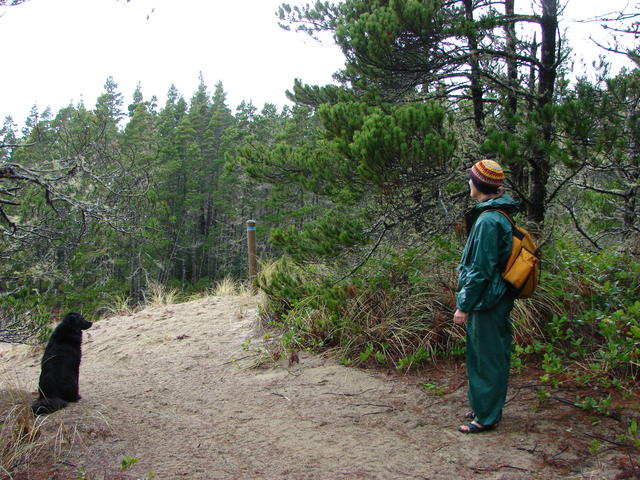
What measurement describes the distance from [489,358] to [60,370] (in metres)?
3.86

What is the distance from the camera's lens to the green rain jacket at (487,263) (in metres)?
3.17

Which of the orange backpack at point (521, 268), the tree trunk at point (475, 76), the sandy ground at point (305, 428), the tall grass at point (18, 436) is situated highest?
the tree trunk at point (475, 76)

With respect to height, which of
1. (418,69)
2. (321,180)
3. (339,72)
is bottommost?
(321,180)

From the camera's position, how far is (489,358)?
3250mm

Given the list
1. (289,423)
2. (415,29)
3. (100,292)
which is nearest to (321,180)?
(415,29)

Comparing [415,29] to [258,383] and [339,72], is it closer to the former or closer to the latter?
[339,72]

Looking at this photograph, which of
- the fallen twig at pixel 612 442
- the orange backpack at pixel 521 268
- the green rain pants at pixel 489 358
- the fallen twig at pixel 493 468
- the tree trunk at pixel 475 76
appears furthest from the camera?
the tree trunk at pixel 475 76

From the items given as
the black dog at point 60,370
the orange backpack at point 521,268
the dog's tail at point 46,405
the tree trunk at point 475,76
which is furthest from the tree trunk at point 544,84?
the dog's tail at point 46,405

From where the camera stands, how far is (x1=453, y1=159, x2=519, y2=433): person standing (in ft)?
10.4

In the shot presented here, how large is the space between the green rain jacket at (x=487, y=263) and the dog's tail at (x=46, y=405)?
12.1 ft

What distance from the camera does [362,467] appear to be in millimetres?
3043

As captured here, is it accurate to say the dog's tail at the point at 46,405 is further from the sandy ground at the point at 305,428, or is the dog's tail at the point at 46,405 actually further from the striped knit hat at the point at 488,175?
the striped knit hat at the point at 488,175

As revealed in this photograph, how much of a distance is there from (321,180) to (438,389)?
8.91 ft

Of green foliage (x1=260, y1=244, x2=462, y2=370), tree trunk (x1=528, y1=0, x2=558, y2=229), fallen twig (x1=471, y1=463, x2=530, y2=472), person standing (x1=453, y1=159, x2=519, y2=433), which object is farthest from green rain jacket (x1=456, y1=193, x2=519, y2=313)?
tree trunk (x1=528, y1=0, x2=558, y2=229)
